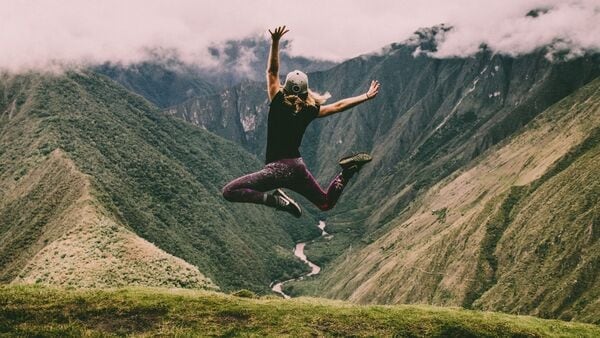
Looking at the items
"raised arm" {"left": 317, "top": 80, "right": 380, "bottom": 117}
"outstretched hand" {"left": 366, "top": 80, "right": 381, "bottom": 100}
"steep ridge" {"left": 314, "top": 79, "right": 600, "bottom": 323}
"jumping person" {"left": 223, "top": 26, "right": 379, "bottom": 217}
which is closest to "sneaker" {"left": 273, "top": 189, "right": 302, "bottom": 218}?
"jumping person" {"left": 223, "top": 26, "right": 379, "bottom": 217}

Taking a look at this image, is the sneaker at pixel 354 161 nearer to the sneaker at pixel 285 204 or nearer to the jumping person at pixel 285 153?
the jumping person at pixel 285 153

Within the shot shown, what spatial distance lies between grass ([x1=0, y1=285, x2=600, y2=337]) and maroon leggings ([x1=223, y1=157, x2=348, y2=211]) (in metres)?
7.75

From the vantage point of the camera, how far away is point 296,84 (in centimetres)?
1286

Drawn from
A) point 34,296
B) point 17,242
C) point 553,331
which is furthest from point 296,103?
point 17,242

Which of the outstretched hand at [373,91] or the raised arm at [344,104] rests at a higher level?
the outstretched hand at [373,91]

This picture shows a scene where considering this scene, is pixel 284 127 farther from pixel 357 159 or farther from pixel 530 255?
pixel 530 255

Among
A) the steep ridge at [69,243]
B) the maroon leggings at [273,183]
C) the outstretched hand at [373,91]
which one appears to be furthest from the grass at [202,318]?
the steep ridge at [69,243]

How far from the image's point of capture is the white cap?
12852mm

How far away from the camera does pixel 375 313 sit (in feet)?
80.6

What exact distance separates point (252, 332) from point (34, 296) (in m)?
8.54

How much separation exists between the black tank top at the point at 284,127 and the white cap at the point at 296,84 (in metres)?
0.25

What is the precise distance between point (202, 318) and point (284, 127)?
10.6 metres

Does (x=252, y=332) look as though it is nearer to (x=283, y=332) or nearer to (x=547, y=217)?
(x=283, y=332)

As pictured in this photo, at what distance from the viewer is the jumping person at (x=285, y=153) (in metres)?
12.9
